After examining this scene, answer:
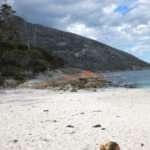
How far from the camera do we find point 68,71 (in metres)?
70.8

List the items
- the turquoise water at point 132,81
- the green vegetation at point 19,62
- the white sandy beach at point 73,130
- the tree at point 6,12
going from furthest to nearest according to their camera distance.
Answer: the tree at point 6,12, the green vegetation at point 19,62, the turquoise water at point 132,81, the white sandy beach at point 73,130

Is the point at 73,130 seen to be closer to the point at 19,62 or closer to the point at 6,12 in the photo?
the point at 19,62

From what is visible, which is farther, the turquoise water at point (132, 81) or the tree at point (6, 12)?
the tree at point (6, 12)

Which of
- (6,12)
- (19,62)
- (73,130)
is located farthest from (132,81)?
(73,130)

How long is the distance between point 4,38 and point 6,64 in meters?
17.0

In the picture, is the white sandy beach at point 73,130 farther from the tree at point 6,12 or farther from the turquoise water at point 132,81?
the tree at point 6,12

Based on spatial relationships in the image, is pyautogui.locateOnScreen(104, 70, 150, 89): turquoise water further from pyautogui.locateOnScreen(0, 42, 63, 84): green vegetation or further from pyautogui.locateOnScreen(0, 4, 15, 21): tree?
pyautogui.locateOnScreen(0, 4, 15, 21): tree

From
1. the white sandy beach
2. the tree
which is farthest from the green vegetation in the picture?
the white sandy beach

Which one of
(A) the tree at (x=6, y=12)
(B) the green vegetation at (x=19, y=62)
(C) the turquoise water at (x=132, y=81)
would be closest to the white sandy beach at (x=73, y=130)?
(C) the turquoise water at (x=132, y=81)

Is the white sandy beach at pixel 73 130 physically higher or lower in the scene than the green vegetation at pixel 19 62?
lower

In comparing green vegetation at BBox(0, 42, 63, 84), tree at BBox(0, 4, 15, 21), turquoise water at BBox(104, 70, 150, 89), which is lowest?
turquoise water at BBox(104, 70, 150, 89)

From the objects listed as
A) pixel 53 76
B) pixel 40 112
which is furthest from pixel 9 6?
pixel 40 112

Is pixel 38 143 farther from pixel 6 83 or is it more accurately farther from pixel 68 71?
pixel 68 71

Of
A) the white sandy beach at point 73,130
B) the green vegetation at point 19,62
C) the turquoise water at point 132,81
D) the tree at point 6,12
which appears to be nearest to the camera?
the white sandy beach at point 73,130
